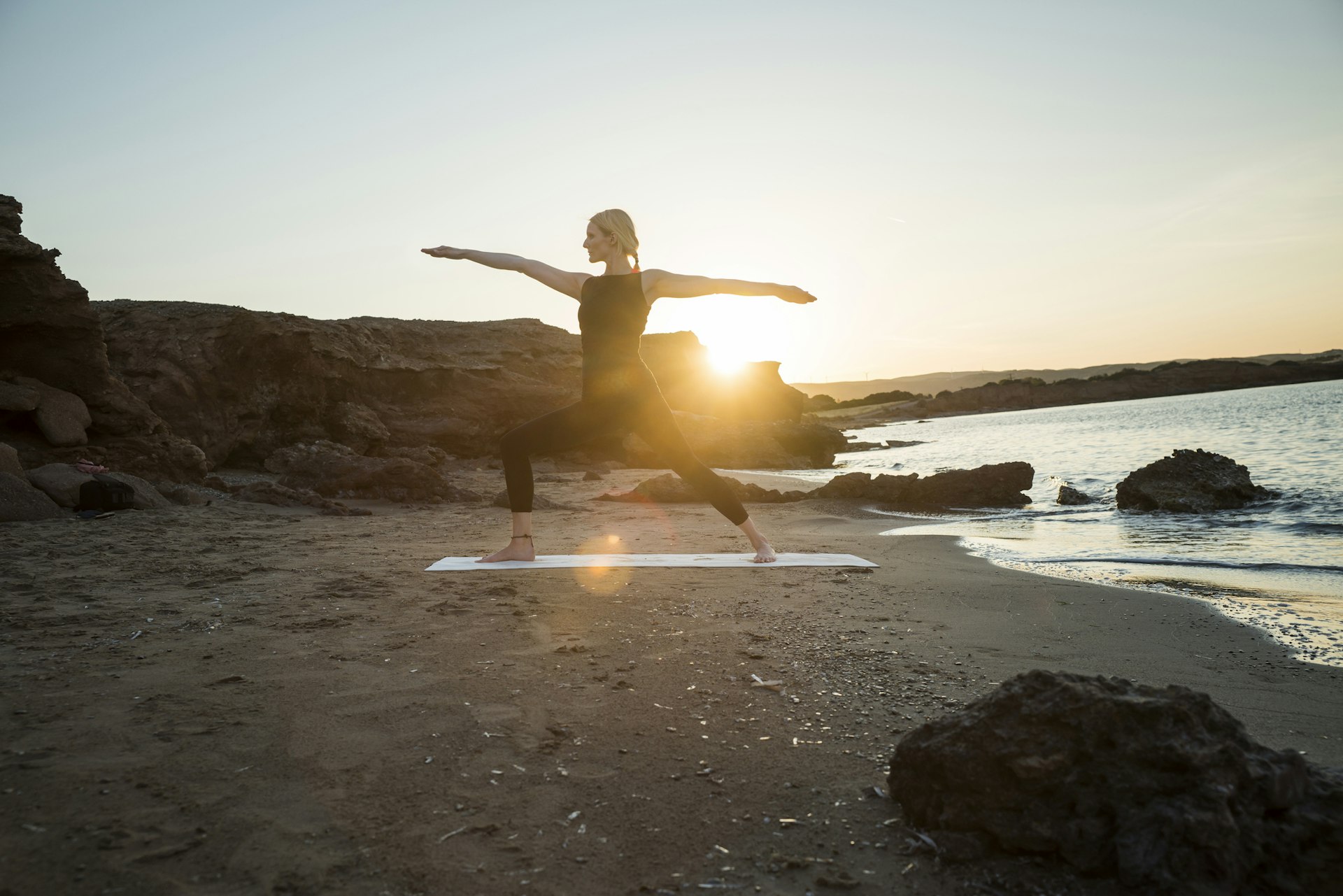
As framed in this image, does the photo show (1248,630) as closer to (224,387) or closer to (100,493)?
(100,493)

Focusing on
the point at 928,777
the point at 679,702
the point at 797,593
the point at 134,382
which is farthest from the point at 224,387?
the point at 928,777

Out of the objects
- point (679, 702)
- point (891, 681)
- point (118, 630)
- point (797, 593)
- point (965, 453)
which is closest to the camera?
point (679, 702)

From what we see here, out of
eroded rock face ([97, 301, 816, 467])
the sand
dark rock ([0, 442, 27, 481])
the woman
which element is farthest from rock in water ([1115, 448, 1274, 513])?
eroded rock face ([97, 301, 816, 467])

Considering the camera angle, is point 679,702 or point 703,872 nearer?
point 703,872

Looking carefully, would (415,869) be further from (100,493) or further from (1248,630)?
(100,493)

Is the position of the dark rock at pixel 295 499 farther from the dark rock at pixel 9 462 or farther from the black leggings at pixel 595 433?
the black leggings at pixel 595 433

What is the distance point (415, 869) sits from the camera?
1.71m

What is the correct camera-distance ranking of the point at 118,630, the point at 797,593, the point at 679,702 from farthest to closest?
the point at 797,593 → the point at 118,630 → the point at 679,702

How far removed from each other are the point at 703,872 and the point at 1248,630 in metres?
3.43

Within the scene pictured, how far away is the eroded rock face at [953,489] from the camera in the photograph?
11.0 metres

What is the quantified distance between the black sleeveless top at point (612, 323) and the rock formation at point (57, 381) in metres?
7.09

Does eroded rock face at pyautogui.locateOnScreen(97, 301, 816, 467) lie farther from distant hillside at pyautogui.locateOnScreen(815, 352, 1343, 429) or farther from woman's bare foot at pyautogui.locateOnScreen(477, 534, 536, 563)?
distant hillside at pyautogui.locateOnScreen(815, 352, 1343, 429)

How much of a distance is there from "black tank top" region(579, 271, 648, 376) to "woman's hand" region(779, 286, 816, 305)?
911mm

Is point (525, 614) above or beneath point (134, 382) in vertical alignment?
beneath
